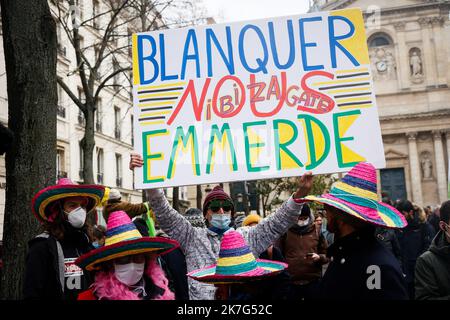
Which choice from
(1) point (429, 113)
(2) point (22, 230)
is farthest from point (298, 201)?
(1) point (429, 113)

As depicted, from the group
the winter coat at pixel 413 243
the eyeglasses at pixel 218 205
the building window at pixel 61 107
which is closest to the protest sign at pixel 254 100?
the eyeglasses at pixel 218 205

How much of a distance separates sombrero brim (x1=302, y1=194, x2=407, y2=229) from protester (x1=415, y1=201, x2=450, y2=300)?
1001 mm

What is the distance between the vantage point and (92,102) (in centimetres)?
1340

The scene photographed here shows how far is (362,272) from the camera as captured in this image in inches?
102

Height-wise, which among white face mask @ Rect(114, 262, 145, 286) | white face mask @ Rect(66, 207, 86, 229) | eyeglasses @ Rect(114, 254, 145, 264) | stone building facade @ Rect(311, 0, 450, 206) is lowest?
white face mask @ Rect(114, 262, 145, 286)

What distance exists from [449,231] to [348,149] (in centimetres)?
89

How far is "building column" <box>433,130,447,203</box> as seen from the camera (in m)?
38.2

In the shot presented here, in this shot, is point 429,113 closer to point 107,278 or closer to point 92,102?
point 92,102

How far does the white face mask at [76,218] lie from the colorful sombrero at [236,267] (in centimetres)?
115

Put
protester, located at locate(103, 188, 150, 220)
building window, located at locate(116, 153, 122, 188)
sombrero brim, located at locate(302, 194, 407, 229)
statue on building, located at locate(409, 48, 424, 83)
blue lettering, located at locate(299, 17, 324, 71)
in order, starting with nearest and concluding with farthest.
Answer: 1. sombrero brim, located at locate(302, 194, 407, 229)
2. blue lettering, located at locate(299, 17, 324, 71)
3. protester, located at locate(103, 188, 150, 220)
4. building window, located at locate(116, 153, 122, 188)
5. statue on building, located at locate(409, 48, 424, 83)

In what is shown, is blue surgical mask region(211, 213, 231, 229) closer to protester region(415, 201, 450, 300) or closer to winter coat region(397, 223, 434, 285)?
protester region(415, 201, 450, 300)

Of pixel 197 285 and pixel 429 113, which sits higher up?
pixel 429 113

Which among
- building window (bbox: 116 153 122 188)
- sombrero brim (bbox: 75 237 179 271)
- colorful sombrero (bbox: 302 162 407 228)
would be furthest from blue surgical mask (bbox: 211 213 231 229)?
building window (bbox: 116 153 122 188)

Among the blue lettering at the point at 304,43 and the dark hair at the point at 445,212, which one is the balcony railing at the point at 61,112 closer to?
the blue lettering at the point at 304,43
